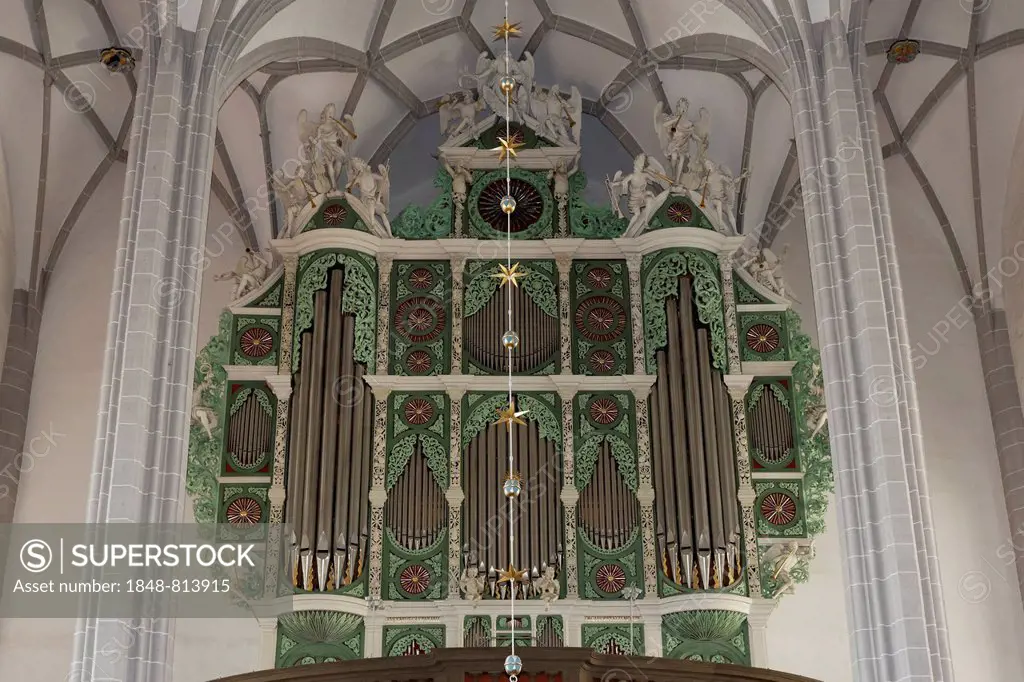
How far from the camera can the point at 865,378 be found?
12.2 metres

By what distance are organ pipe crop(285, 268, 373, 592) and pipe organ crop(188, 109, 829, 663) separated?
0.9 inches

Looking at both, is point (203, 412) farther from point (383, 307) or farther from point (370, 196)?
point (370, 196)

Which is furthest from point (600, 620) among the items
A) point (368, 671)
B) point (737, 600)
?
point (368, 671)

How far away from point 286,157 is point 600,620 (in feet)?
25.5

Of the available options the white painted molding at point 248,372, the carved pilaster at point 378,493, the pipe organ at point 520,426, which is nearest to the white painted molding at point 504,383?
the pipe organ at point 520,426

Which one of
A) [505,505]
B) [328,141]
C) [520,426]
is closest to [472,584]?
[505,505]

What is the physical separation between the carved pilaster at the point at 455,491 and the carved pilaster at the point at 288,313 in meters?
1.78

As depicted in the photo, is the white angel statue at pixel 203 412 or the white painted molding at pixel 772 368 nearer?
the white angel statue at pixel 203 412

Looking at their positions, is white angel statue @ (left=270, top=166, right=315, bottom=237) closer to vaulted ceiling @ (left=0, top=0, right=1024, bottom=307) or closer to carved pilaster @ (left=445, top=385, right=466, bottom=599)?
vaulted ceiling @ (left=0, top=0, right=1024, bottom=307)

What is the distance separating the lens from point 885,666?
11055mm

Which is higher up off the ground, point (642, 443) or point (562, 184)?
point (562, 184)

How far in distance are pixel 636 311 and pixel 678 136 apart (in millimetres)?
2381

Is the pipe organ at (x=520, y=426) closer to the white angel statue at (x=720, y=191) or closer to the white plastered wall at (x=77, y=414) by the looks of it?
the white angel statue at (x=720, y=191)

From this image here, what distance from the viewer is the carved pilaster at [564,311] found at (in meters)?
14.9
